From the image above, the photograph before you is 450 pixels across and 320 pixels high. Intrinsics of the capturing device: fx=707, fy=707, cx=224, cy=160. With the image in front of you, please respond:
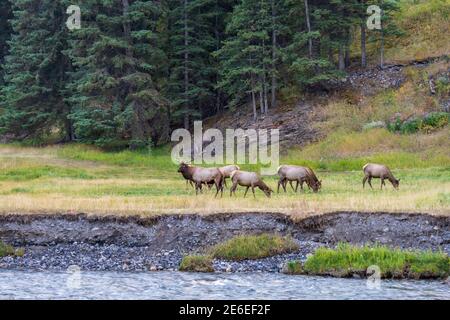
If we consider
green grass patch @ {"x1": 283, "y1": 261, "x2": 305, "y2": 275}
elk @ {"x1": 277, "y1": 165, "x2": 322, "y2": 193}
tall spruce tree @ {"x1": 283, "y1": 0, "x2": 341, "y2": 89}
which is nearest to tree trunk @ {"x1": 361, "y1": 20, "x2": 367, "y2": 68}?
tall spruce tree @ {"x1": 283, "y1": 0, "x2": 341, "y2": 89}

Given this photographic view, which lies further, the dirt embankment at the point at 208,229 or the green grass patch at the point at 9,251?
the dirt embankment at the point at 208,229

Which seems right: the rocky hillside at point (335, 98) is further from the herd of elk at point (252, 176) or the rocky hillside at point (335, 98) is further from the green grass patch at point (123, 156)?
the herd of elk at point (252, 176)

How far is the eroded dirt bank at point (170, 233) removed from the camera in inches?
838

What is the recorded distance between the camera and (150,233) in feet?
74.7

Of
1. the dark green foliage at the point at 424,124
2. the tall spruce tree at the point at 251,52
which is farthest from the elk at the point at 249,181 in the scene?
the tall spruce tree at the point at 251,52

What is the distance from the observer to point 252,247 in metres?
21.0

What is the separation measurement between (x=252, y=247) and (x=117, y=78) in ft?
108

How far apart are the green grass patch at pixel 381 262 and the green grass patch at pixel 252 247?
154cm
